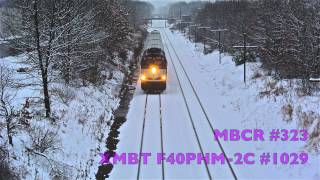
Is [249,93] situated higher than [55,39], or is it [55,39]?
[55,39]

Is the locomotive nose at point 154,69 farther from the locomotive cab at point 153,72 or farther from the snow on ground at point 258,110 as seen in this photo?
the snow on ground at point 258,110

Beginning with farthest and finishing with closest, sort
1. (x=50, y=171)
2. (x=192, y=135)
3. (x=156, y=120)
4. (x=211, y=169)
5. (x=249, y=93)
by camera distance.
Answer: (x=249, y=93) < (x=156, y=120) < (x=192, y=135) < (x=211, y=169) < (x=50, y=171)

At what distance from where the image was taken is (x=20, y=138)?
1658 cm

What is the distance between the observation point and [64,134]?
19422 mm

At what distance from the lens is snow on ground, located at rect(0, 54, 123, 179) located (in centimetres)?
1577

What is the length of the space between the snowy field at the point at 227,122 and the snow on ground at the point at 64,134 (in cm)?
130

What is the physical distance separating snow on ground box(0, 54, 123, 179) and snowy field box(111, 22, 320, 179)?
1.30 meters

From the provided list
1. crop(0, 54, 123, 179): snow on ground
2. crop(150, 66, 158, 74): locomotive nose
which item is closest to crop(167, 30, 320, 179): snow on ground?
crop(150, 66, 158, 74): locomotive nose

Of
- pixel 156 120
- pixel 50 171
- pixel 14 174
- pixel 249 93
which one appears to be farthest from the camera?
pixel 249 93

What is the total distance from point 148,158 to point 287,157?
5.55 metres

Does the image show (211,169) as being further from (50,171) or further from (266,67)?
(266,67)

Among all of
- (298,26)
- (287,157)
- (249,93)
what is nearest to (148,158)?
(287,157)

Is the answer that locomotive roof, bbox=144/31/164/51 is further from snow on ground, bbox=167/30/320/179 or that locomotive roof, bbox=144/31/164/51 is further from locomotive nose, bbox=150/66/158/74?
snow on ground, bbox=167/30/320/179

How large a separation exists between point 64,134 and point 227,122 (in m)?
8.96
